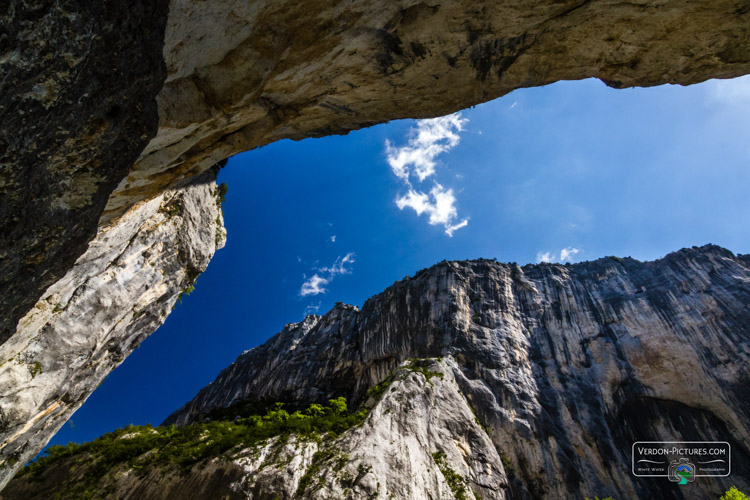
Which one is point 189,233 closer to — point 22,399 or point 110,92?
point 22,399

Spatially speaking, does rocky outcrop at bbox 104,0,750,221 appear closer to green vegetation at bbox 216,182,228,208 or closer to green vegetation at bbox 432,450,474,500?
green vegetation at bbox 216,182,228,208

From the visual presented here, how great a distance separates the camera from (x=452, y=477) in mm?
15312

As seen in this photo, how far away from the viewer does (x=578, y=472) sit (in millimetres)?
24891

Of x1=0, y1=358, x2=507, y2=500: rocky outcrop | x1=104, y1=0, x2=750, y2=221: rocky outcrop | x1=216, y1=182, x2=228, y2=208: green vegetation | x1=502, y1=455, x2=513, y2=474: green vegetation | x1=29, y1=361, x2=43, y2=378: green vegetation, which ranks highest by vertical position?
x1=216, y1=182, x2=228, y2=208: green vegetation

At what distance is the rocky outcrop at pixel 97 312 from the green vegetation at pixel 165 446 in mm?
3769

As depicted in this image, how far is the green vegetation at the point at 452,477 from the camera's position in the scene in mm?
14311

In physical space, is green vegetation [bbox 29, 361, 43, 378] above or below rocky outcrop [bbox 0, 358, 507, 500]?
above

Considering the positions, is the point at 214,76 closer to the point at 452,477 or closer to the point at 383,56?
the point at 383,56

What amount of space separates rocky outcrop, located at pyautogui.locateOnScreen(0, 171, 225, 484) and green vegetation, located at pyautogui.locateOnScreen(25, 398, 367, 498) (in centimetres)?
377

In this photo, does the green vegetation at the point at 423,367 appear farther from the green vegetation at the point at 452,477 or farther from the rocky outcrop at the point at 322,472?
the green vegetation at the point at 452,477

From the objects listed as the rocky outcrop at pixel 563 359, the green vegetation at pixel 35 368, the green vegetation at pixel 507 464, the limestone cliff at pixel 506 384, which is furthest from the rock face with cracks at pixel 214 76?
the green vegetation at pixel 507 464

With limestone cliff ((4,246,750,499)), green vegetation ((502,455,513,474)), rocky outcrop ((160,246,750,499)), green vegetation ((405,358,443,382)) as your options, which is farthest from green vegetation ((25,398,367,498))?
green vegetation ((502,455,513,474))

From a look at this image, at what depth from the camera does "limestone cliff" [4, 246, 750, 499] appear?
13008 millimetres

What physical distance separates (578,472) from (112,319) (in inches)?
1259
